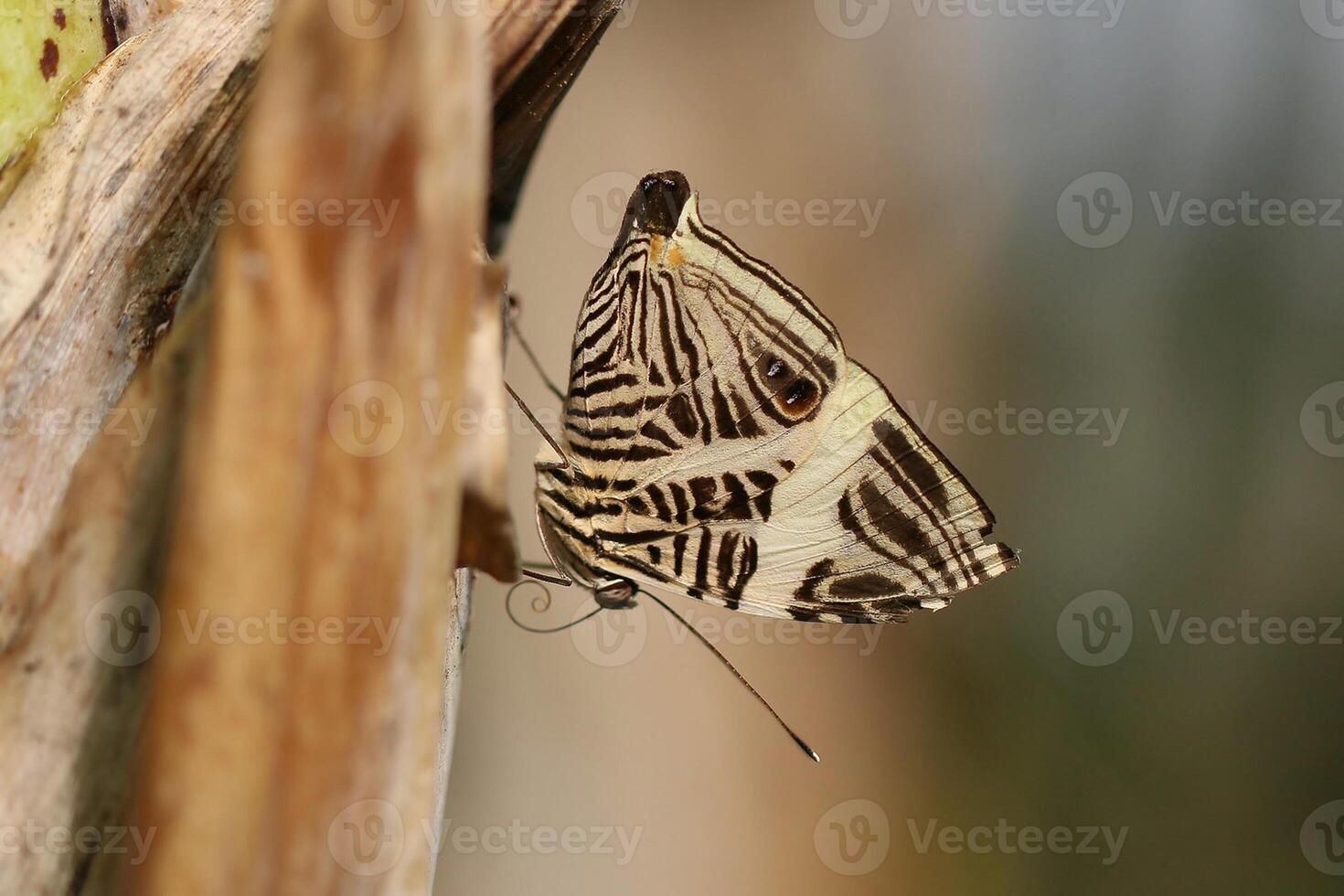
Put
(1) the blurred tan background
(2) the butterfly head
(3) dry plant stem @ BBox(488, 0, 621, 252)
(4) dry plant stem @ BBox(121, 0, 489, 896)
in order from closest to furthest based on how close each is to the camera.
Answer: (4) dry plant stem @ BBox(121, 0, 489, 896) → (3) dry plant stem @ BBox(488, 0, 621, 252) → (2) the butterfly head → (1) the blurred tan background

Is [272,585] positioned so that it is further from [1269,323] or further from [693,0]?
[1269,323]

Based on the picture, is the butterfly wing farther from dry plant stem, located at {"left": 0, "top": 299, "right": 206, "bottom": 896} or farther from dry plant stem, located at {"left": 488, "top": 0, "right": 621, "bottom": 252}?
dry plant stem, located at {"left": 0, "top": 299, "right": 206, "bottom": 896}

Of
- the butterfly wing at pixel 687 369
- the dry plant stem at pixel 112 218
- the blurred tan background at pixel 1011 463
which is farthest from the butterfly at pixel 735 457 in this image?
the blurred tan background at pixel 1011 463

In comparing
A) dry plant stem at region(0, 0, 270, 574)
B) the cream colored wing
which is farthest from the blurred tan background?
dry plant stem at region(0, 0, 270, 574)

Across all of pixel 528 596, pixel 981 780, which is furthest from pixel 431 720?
pixel 981 780

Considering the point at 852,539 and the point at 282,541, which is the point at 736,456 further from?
the point at 282,541

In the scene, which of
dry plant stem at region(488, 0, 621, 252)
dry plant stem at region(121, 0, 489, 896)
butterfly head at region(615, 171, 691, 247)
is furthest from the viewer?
butterfly head at region(615, 171, 691, 247)

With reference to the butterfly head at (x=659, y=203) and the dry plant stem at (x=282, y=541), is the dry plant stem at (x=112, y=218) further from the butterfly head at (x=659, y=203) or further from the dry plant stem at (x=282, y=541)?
the butterfly head at (x=659, y=203)
